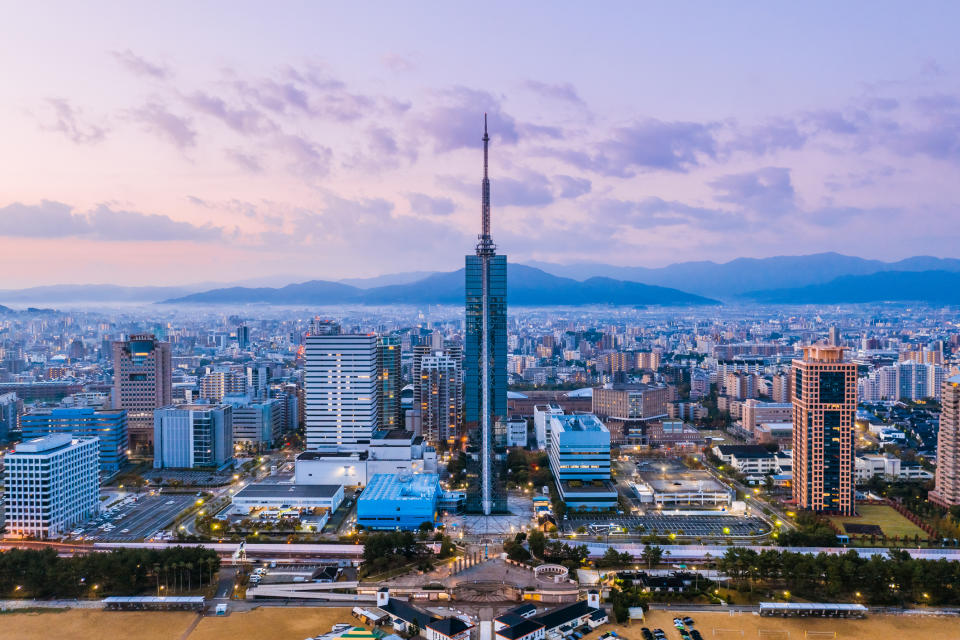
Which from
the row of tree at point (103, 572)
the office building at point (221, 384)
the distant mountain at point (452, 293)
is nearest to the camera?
the row of tree at point (103, 572)

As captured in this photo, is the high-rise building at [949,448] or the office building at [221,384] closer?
the high-rise building at [949,448]

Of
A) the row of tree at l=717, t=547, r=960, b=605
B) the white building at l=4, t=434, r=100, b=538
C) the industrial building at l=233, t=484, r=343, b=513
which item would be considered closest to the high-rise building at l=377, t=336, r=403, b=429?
the industrial building at l=233, t=484, r=343, b=513

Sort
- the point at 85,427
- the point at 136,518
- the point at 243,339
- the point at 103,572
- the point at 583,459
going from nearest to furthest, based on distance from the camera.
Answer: the point at 103,572
the point at 136,518
the point at 583,459
the point at 85,427
the point at 243,339

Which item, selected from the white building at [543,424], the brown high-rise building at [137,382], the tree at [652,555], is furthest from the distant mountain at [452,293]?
the tree at [652,555]

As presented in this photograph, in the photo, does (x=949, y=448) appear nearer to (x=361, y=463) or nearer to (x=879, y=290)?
(x=361, y=463)

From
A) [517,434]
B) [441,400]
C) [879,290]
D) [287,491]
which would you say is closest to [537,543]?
[287,491]

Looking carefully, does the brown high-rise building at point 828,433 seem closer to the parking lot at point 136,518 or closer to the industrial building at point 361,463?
the industrial building at point 361,463

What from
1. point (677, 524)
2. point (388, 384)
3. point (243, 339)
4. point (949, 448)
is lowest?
point (677, 524)
